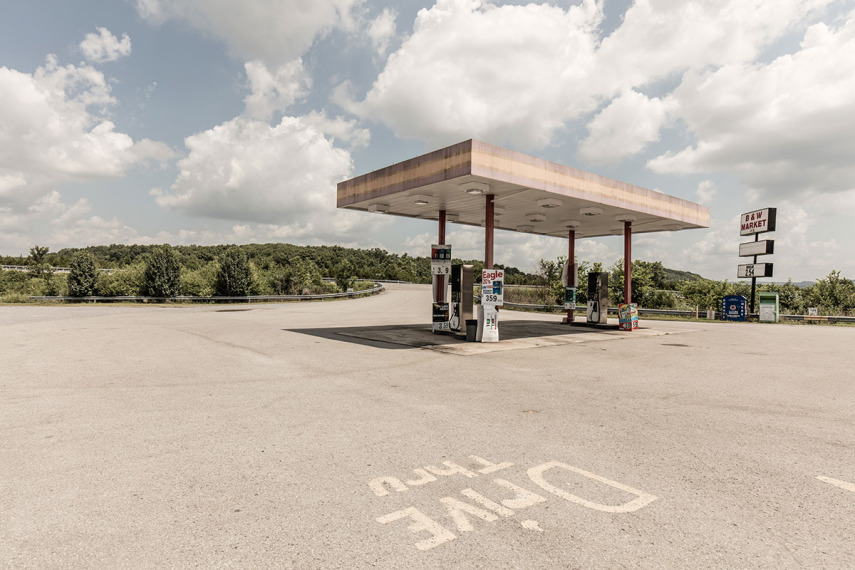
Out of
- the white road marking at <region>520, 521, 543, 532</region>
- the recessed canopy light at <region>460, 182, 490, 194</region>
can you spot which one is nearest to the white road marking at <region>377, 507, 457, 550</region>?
the white road marking at <region>520, 521, 543, 532</region>

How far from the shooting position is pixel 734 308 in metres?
28.1

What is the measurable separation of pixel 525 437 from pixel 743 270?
31.1 metres

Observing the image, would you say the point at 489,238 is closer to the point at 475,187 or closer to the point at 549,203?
the point at 475,187

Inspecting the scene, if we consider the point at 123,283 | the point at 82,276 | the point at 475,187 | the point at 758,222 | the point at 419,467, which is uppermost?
the point at 758,222

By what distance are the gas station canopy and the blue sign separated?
9.78 meters

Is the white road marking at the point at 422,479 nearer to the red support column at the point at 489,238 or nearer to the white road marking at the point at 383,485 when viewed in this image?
the white road marking at the point at 383,485

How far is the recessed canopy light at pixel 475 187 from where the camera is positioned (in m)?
13.5

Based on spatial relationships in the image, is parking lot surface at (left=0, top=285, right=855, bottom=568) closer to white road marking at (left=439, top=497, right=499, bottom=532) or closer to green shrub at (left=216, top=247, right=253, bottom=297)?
white road marking at (left=439, top=497, right=499, bottom=532)

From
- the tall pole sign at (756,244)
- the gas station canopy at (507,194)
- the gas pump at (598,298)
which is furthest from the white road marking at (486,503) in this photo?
the tall pole sign at (756,244)

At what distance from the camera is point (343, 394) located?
7.36 meters

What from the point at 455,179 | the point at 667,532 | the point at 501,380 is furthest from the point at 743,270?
the point at 667,532

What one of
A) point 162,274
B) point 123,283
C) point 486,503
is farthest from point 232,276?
point 486,503

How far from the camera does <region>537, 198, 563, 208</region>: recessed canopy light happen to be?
624 inches

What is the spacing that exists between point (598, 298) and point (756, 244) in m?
14.8
